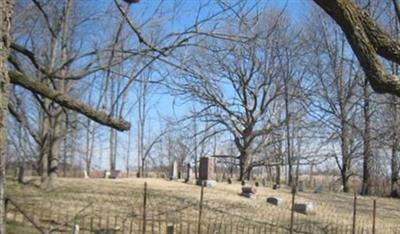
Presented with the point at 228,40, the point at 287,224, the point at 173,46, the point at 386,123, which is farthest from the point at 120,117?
the point at 386,123

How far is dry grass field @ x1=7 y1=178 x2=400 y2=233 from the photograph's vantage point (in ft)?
37.4

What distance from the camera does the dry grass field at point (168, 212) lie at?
37.4 feet

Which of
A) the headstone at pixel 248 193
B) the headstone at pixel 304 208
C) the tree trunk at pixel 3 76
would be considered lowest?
the headstone at pixel 304 208

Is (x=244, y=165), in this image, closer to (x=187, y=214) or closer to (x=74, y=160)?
(x=74, y=160)

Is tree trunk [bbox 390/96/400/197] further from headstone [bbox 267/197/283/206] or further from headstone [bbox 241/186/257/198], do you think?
headstone [bbox 267/197/283/206]

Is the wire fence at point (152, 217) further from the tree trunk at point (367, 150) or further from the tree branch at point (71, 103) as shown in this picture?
the tree trunk at point (367, 150)

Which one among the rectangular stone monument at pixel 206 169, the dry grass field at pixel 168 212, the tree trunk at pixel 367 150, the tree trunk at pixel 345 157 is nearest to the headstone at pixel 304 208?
the dry grass field at pixel 168 212

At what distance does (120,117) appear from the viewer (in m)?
8.83

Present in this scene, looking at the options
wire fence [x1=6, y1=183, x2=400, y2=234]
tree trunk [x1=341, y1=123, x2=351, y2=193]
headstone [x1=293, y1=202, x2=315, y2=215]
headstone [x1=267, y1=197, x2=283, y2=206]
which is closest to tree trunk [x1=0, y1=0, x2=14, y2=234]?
wire fence [x1=6, y1=183, x2=400, y2=234]

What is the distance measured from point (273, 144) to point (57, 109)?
2467 cm

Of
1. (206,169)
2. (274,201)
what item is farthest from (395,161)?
(274,201)

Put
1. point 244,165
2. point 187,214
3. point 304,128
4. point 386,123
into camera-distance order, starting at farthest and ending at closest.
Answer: point 304,128, point 244,165, point 386,123, point 187,214

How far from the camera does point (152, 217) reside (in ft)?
39.9

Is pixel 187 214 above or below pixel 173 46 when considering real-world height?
below
